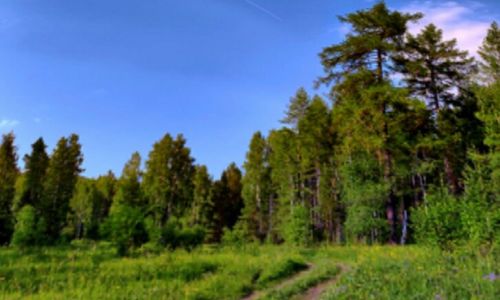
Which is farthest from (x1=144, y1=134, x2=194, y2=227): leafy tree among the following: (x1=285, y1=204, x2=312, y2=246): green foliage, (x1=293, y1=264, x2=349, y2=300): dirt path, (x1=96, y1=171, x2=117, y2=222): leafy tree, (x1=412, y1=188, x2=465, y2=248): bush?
(x1=412, y1=188, x2=465, y2=248): bush

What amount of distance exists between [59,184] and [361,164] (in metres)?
33.4

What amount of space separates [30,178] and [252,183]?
81.7ft

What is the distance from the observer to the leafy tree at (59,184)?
3481 cm

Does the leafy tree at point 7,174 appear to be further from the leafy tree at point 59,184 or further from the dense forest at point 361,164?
the leafy tree at point 59,184

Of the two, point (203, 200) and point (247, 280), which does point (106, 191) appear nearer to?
point (203, 200)

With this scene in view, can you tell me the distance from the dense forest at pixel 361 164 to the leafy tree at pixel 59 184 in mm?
125

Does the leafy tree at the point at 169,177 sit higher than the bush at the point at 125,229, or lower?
higher

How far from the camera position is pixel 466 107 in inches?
945

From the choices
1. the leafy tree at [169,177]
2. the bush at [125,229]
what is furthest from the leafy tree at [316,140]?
the bush at [125,229]

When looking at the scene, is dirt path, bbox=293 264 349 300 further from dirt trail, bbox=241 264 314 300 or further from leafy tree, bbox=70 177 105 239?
leafy tree, bbox=70 177 105 239

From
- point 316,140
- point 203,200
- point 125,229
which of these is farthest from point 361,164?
point 203,200

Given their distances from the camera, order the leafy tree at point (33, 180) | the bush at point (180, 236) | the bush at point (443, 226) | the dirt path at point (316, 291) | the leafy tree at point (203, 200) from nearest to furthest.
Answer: the dirt path at point (316, 291) → the bush at point (443, 226) → the bush at point (180, 236) → the leafy tree at point (33, 180) → the leafy tree at point (203, 200)

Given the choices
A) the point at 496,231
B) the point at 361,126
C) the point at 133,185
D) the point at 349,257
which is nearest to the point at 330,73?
the point at 361,126

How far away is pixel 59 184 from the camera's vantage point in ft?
120
